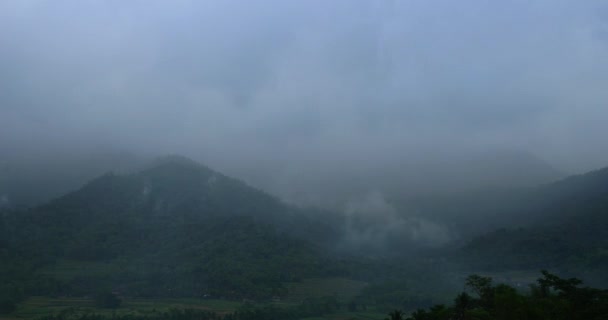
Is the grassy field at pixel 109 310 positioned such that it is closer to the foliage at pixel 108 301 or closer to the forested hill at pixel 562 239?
the foliage at pixel 108 301

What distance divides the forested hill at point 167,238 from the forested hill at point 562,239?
28401 millimetres

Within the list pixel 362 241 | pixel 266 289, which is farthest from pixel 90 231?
pixel 362 241

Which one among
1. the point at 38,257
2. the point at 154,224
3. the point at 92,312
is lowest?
the point at 92,312

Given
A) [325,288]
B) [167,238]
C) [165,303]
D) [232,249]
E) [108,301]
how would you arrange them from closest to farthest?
[108,301] < [165,303] < [325,288] < [232,249] < [167,238]

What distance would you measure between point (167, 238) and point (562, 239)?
62564 mm

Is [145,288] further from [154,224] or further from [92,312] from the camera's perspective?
[154,224]

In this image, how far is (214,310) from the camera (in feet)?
212

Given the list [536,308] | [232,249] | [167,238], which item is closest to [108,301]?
[232,249]

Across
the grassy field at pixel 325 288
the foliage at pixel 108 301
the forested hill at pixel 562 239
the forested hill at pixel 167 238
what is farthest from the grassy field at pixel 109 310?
the forested hill at pixel 562 239

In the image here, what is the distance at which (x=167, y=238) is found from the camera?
97312 millimetres

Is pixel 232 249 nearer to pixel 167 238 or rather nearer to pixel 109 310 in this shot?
pixel 167 238

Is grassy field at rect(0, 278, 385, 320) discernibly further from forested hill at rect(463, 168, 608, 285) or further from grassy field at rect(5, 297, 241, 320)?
forested hill at rect(463, 168, 608, 285)

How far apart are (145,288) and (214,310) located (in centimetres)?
1424

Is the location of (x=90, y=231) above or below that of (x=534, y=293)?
above
